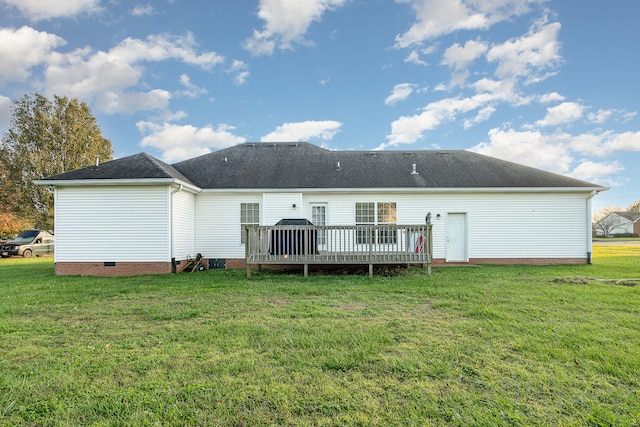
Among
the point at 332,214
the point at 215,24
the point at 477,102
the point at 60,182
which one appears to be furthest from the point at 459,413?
the point at 477,102

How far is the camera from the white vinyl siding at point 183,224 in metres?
10.7

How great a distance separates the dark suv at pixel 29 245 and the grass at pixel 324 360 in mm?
16876

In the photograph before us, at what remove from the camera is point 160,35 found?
13367 mm

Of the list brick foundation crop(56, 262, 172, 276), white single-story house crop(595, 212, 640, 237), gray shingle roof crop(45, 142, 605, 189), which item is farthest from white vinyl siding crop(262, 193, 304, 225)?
white single-story house crop(595, 212, 640, 237)

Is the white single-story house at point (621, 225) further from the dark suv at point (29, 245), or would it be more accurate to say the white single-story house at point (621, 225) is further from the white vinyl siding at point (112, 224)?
the dark suv at point (29, 245)

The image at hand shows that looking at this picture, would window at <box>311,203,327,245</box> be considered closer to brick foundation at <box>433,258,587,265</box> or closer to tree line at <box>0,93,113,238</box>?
brick foundation at <box>433,258,587,265</box>

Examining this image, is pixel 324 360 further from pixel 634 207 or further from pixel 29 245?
pixel 634 207

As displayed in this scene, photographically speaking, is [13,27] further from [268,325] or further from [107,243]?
[268,325]

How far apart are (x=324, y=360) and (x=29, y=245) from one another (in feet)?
78.5

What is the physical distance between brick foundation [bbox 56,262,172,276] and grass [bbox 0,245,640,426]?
372 centimetres

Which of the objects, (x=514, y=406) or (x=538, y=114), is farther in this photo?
(x=538, y=114)

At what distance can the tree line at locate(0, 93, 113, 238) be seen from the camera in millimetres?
22281

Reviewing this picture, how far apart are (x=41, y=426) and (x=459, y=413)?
3.06m

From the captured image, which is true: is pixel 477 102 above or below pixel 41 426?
above
